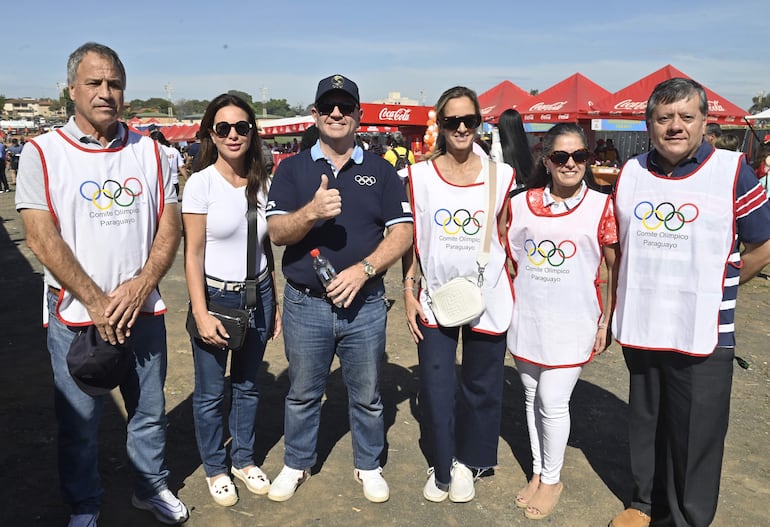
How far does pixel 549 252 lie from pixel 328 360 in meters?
1.25

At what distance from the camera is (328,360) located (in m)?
3.08

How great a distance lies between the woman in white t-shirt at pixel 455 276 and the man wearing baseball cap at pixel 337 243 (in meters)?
0.16

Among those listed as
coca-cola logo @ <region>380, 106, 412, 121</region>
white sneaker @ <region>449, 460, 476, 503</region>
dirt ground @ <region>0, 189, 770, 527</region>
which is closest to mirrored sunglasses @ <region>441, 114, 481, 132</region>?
white sneaker @ <region>449, 460, 476, 503</region>

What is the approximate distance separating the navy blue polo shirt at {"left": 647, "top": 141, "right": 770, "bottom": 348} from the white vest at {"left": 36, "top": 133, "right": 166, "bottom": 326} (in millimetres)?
2320

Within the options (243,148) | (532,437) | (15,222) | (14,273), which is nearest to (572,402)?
(532,437)

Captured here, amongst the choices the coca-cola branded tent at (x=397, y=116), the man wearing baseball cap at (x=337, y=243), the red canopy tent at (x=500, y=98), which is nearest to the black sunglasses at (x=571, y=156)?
the man wearing baseball cap at (x=337, y=243)

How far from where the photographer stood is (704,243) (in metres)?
2.55

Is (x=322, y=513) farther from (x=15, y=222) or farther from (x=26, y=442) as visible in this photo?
(x=15, y=222)

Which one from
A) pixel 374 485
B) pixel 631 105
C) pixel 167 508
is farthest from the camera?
pixel 631 105

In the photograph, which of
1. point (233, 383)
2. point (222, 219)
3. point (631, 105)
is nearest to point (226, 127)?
point (222, 219)

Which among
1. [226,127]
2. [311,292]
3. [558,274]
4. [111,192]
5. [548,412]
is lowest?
[548,412]

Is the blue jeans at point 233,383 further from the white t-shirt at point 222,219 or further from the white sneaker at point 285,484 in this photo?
the white sneaker at point 285,484

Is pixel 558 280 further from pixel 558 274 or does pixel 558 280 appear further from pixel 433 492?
pixel 433 492

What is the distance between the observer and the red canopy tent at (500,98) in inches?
643
